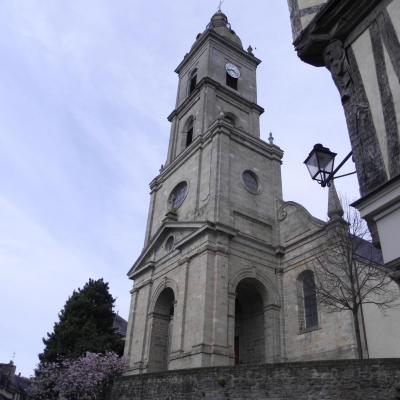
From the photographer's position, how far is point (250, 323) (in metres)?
19.7

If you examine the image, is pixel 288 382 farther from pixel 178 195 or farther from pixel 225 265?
pixel 178 195

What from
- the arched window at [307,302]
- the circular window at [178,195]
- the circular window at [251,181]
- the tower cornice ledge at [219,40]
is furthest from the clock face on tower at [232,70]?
the arched window at [307,302]

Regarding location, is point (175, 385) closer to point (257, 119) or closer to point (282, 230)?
point (282, 230)

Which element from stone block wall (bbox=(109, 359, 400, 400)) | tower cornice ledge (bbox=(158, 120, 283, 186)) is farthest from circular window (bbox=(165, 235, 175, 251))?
stone block wall (bbox=(109, 359, 400, 400))

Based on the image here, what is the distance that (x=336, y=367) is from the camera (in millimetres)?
9367

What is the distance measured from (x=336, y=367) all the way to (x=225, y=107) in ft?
64.3

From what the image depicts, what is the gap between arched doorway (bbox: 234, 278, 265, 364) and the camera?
18.8 meters

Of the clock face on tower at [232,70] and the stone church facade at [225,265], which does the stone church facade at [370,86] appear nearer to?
the stone church facade at [225,265]

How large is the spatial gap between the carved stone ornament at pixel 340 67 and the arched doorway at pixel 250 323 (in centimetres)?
1393

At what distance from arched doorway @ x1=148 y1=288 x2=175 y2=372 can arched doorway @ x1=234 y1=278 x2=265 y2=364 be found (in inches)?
134

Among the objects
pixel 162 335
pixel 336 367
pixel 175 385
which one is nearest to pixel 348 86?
pixel 336 367

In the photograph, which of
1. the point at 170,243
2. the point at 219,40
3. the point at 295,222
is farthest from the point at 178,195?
the point at 219,40

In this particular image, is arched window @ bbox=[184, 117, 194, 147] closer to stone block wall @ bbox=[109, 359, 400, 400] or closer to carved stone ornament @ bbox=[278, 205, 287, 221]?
carved stone ornament @ bbox=[278, 205, 287, 221]

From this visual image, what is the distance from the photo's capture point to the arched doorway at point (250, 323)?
739 inches
